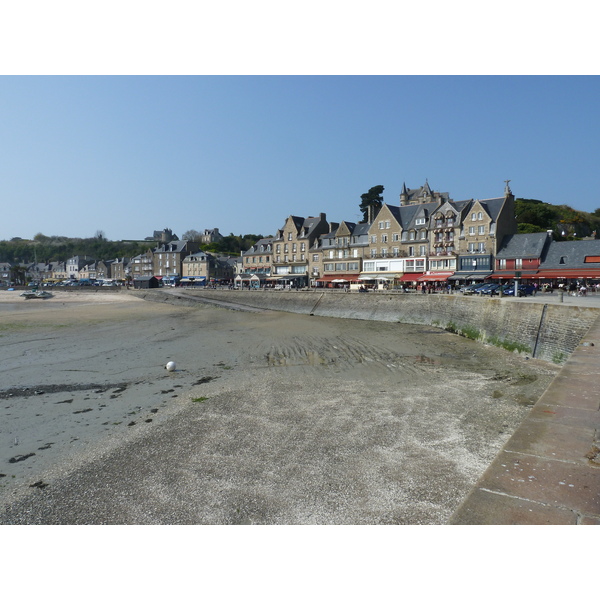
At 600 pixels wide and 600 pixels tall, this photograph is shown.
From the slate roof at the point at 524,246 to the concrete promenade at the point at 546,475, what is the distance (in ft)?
157

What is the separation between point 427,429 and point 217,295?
57.1 m

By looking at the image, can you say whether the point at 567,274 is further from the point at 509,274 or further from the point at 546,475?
the point at 546,475

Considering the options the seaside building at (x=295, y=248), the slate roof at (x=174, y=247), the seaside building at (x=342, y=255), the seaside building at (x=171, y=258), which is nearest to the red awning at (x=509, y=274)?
the seaside building at (x=342, y=255)

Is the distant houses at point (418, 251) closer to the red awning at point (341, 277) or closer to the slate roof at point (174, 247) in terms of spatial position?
the red awning at point (341, 277)

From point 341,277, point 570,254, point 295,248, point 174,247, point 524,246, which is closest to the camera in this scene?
point 570,254

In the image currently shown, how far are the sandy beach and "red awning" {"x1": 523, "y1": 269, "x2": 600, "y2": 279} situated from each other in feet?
94.7

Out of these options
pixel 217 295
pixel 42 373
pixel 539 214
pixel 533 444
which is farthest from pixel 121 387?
pixel 539 214

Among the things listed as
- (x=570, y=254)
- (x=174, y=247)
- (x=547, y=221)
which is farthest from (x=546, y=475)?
(x=174, y=247)

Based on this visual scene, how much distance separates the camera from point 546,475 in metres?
3.57

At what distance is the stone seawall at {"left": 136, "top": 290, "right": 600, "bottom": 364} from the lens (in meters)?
17.5

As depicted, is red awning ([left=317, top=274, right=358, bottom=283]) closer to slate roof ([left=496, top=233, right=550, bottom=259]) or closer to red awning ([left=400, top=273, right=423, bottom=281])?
red awning ([left=400, top=273, right=423, bottom=281])

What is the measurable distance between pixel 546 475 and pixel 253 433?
23.4ft

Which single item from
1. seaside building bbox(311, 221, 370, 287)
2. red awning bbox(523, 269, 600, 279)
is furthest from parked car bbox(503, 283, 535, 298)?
seaside building bbox(311, 221, 370, 287)

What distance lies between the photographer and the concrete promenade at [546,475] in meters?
3.04
